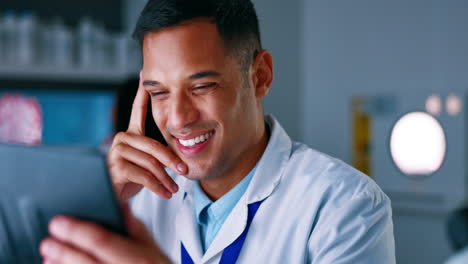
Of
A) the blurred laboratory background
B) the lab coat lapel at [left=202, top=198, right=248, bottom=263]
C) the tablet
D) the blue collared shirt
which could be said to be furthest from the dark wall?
the tablet

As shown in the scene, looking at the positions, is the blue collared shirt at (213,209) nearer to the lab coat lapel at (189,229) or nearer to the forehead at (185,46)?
the lab coat lapel at (189,229)

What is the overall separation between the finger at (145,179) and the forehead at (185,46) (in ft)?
0.63

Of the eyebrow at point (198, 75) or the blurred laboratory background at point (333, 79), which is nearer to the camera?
the eyebrow at point (198, 75)

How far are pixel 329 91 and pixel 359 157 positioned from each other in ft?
1.67

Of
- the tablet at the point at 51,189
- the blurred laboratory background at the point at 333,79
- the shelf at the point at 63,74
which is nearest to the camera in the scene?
the tablet at the point at 51,189

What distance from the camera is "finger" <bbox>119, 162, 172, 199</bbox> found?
93cm

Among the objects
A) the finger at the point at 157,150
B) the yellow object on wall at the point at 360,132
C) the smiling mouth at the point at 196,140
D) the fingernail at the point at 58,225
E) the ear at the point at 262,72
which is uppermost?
the ear at the point at 262,72

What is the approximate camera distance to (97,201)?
1.96 ft

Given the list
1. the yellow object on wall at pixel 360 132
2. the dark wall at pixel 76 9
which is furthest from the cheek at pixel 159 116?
the yellow object on wall at pixel 360 132

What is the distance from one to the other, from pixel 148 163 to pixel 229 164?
0.17 meters

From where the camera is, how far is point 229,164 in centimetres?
103

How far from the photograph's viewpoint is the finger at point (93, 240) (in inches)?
24.0

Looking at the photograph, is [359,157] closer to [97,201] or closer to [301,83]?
[301,83]

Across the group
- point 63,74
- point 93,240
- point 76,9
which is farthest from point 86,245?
point 76,9
